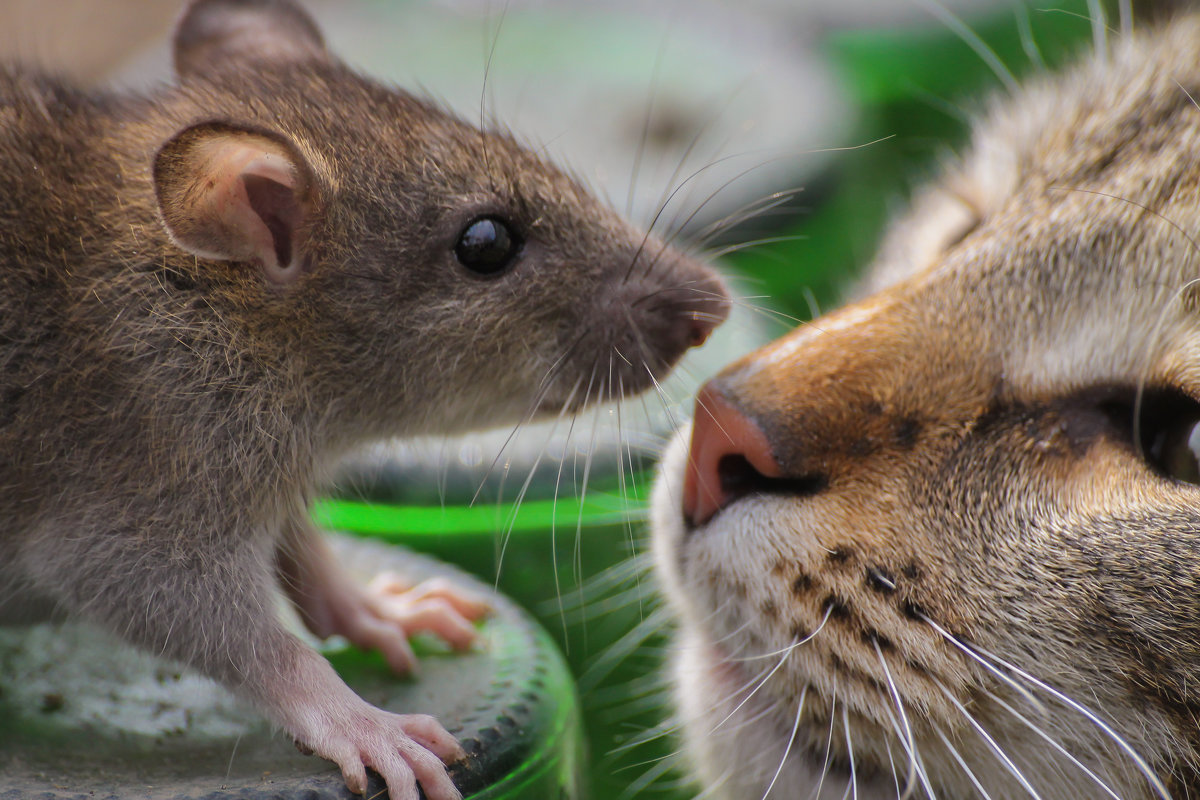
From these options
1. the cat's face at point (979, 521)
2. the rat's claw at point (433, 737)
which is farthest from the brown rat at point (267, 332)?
the cat's face at point (979, 521)

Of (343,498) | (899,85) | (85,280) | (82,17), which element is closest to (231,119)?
(85,280)

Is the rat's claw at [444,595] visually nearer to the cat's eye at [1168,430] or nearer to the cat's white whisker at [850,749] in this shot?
the cat's white whisker at [850,749]

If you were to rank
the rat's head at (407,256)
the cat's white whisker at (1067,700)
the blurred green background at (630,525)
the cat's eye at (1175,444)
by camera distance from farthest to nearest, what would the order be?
the blurred green background at (630,525) → the rat's head at (407,256) → the cat's eye at (1175,444) → the cat's white whisker at (1067,700)

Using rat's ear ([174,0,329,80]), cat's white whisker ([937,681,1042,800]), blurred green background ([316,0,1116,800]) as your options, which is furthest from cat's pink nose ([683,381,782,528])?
rat's ear ([174,0,329,80])

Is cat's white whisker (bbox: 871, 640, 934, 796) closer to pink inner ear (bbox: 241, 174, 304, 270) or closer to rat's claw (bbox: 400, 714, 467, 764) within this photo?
rat's claw (bbox: 400, 714, 467, 764)

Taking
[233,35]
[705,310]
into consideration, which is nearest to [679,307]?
[705,310]

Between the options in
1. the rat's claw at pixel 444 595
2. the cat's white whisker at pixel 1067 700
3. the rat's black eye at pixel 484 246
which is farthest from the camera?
the rat's claw at pixel 444 595

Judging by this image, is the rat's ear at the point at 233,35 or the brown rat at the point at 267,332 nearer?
the brown rat at the point at 267,332
